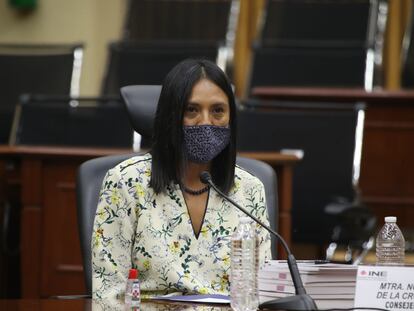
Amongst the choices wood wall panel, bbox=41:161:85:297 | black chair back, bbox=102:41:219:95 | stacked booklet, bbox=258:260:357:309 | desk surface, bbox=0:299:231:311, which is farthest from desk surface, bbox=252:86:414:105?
stacked booklet, bbox=258:260:357:309

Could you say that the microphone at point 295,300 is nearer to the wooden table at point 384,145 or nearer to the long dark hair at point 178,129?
the long dark hair at point 178,129

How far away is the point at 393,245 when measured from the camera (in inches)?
124

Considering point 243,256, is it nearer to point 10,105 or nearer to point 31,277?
point 31,277

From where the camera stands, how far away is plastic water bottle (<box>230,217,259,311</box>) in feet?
8.50

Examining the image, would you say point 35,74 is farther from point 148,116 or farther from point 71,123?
point 148,116

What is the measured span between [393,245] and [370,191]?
354 centimetres

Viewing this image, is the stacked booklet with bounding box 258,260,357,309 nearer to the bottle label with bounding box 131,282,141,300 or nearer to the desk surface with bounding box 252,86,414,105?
the bottle label with bounding box 131,282,141,300

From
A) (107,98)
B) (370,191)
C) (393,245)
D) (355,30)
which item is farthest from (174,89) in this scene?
(355,30)

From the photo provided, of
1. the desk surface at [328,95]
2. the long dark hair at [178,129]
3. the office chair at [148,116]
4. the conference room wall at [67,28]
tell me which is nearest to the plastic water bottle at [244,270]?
the long dark hair at [178,129]

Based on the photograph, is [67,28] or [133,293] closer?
[133,293]

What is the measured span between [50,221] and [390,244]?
2.14 metres

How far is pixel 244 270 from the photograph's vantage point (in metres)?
2.65

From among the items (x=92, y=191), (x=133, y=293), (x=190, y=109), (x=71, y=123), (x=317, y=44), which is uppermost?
(x=317, y=44)

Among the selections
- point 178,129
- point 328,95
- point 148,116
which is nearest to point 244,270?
point 178,129
